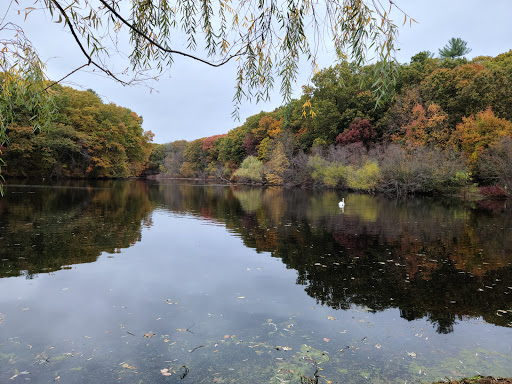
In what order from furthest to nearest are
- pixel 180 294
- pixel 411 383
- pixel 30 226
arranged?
pixel 30 226
pixel 180 294
pixel 411 383

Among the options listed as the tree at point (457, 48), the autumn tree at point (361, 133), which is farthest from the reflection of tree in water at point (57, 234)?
the tree at point (457, 48)

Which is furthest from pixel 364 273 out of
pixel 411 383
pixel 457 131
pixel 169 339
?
pixel 457 131

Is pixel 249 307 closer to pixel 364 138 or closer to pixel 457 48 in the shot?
pixel 364 138

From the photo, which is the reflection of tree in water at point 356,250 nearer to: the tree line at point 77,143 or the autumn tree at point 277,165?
the tree line at point 77,143

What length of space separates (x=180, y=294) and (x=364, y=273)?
4157 millimetres

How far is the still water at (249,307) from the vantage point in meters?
3.88

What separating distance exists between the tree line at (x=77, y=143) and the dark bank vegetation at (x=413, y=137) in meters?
19.7

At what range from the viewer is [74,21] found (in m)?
3.03

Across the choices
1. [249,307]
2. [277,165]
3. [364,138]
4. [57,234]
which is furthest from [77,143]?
[249,307]

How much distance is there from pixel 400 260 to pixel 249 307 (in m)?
5.05

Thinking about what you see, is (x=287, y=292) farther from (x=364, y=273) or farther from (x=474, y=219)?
(x=474, y=219)

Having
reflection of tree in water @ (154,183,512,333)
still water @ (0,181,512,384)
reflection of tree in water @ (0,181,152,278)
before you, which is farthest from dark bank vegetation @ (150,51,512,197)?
still water @ (0,181,512,384)

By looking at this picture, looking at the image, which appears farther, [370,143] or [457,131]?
[370,143]

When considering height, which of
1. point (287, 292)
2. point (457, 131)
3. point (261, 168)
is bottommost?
point (287, 292)
